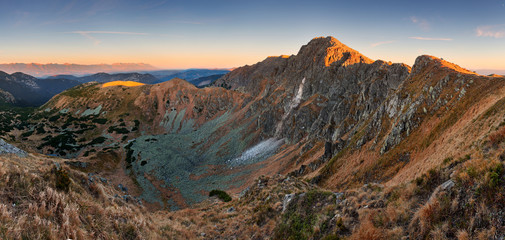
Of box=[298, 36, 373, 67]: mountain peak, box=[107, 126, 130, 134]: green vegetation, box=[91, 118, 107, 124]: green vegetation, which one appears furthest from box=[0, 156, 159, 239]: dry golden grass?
box=[91, 118, 107, 124]: green vegetation

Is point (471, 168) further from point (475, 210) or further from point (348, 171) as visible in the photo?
point (348, 171)

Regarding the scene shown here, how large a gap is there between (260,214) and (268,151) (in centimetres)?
4696

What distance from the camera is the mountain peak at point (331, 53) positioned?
73.7m

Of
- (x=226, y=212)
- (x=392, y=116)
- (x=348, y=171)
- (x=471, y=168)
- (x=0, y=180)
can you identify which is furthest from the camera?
(x=392, y=116)

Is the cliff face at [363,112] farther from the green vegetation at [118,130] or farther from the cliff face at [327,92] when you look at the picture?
the green vegetation at [118,130]

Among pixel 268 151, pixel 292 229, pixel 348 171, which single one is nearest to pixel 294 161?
pixel 268 151

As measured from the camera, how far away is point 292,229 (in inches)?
526

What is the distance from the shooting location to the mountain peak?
73.7 meters

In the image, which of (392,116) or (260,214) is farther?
(392,116)

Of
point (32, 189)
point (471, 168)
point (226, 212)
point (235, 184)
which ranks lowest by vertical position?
point (235, 184)

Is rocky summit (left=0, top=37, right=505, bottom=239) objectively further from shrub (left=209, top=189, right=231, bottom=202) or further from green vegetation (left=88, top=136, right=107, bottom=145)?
shrub (left=209, top=189, right=231, bottom=202)

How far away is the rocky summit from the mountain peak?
2.64 ft

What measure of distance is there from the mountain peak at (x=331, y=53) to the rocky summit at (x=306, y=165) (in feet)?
2.64

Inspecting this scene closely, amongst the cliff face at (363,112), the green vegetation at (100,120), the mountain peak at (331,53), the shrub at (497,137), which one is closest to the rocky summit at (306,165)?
the shrub at (497,137)
